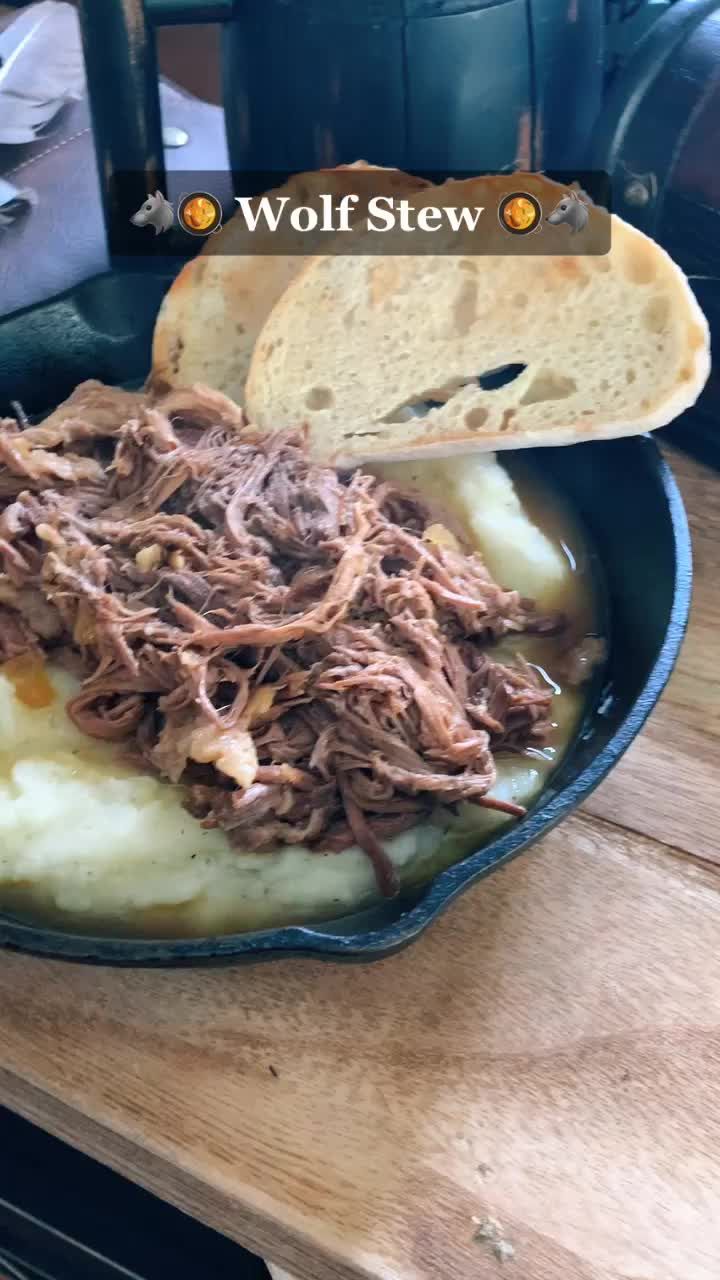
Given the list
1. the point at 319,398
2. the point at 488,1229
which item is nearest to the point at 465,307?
the point at 319,398

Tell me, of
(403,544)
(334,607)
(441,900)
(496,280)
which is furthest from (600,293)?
(441,900)

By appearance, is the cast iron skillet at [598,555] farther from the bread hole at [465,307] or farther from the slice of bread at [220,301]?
the bread hole at [465,307]

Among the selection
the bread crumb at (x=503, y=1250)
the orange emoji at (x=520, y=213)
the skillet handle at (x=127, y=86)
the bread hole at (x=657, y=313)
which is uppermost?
the skillet handle at (x=127, y=86)

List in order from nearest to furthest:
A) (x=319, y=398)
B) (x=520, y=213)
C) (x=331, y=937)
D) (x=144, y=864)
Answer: (x=331, y=937) → (x=144, y=864) → (x=520, y=213) → (x=319, y=398)

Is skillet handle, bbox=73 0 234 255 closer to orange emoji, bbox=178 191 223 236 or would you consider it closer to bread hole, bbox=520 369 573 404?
orange emoji, bbox=178 191 223 236

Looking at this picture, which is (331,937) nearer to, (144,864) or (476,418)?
(144,864)

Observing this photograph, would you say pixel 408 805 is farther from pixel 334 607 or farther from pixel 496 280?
pixel 496 280

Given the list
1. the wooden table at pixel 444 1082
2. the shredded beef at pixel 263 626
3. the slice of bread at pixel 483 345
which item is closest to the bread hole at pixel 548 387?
the slice of bread at pixel 483 345
